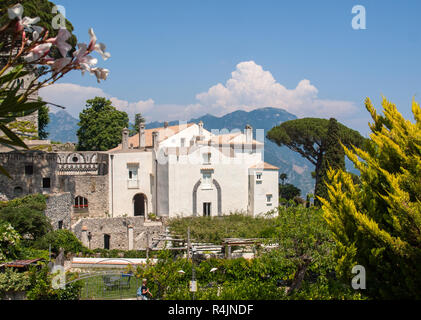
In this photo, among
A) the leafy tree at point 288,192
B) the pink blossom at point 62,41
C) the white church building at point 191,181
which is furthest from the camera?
the leafy tree at point 288,192

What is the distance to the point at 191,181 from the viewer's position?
113 feet

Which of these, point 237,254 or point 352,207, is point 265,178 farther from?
point 352,207

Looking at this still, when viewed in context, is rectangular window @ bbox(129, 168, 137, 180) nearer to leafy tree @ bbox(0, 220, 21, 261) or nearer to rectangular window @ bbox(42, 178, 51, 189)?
rectangular window @ bbox(42, 178, 51, 189)

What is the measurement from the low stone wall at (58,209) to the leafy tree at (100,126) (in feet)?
84.1

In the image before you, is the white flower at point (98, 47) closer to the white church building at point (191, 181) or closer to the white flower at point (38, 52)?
the white flower at point (38, 52)

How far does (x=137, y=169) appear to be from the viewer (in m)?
36.5

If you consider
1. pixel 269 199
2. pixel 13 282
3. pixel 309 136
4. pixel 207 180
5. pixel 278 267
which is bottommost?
pixel 278 267

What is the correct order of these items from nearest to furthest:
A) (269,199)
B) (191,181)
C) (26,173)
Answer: (26,173), (191,181), (269,199)

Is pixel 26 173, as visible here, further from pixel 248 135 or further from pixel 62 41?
pixel 62 41

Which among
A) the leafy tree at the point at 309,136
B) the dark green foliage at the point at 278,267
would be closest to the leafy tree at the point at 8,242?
the dark green foliage at the point at 278,267

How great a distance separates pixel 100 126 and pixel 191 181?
2588 centimetres

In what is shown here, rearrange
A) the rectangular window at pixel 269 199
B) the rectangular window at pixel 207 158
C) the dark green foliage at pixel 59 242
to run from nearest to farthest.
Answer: the dark green foliage at pixel 59 242
the rectangular window at pixel 207 158
the rectangular window at pixel 269 199

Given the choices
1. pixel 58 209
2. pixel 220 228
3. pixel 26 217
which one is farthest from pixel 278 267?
pixel 58 209

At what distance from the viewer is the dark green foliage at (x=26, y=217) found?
20.8 m
